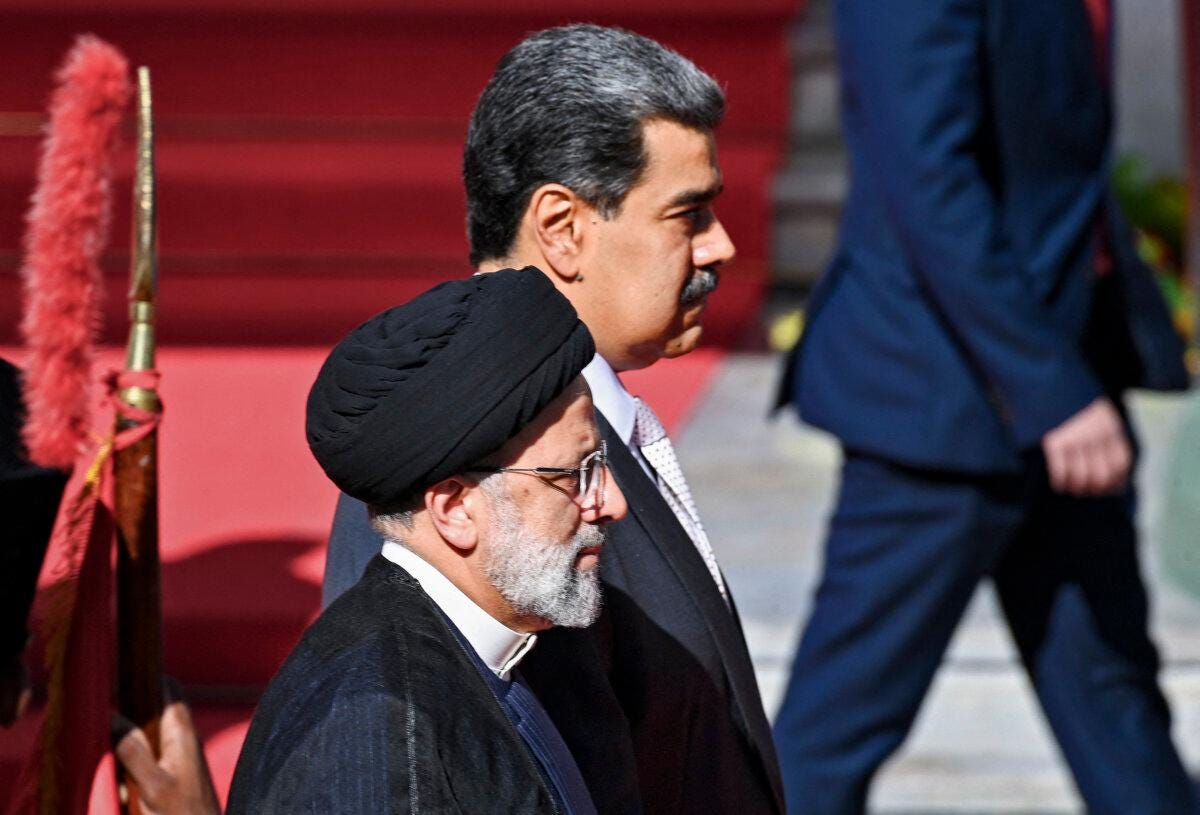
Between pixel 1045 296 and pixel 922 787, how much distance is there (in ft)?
4.22

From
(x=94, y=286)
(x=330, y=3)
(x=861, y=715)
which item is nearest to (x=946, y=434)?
(x=861, y=715)

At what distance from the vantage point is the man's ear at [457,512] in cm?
149

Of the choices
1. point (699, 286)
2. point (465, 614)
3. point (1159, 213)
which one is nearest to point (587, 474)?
point (465, 614)

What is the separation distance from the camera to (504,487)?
4.91ft

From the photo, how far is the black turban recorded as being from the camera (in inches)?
56.7

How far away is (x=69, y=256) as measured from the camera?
192 cm

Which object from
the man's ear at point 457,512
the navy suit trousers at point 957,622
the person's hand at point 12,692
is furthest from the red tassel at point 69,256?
the navy suit trousers at point 957,622

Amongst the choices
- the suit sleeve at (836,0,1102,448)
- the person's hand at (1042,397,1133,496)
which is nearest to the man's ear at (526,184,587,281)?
the suit sleeve at (836,0,1102,448)

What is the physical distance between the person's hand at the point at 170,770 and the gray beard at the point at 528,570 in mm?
567

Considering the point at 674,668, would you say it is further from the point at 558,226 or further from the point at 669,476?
the point at 558,226

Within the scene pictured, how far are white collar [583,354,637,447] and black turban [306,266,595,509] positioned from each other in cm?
33

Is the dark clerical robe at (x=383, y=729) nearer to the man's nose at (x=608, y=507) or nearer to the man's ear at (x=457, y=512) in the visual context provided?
the man's ear at (x=457, y=512)

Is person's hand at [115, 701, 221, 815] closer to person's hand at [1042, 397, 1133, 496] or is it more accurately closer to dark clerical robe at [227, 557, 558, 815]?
dark clerical robe at [227, 557, 558, 815]

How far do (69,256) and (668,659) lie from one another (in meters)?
0.71
